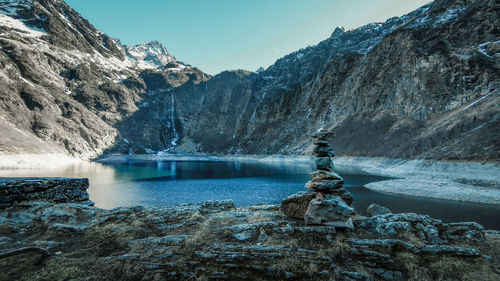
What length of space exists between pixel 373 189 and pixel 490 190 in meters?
14.4

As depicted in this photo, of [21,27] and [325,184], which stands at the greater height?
[21,27]

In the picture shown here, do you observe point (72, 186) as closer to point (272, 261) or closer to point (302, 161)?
point (272, 261)

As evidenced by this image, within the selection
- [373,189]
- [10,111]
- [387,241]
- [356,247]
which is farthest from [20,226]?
[10,111]

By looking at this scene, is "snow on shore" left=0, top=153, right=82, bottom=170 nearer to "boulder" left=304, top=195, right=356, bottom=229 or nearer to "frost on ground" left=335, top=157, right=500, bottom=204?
"boulder" left=304, top=195, right=356, bottom=229

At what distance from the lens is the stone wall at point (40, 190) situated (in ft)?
41.5

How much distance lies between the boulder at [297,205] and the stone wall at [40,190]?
15468mm

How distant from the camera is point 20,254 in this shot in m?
7.73

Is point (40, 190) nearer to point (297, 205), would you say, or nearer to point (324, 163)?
point (297, 205)

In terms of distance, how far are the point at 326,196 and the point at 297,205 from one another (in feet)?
5.72

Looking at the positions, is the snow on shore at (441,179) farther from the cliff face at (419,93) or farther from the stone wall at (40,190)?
the stone wall at (40,190)

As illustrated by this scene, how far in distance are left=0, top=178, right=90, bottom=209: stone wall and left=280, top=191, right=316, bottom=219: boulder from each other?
15468 mm

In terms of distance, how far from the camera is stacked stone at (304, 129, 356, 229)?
9664 mm

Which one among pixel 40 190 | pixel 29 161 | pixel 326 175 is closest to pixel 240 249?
pixel 326 175

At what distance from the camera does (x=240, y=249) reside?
331 inches
